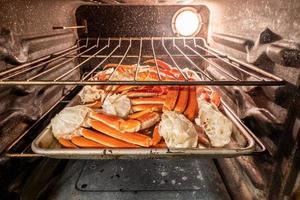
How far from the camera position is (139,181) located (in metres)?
1.32

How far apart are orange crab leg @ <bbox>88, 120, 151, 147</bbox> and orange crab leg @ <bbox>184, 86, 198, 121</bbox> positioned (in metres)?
0.27

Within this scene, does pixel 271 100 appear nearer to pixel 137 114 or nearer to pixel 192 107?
pixel 192 107

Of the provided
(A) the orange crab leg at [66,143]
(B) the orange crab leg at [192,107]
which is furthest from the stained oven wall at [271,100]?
(A) the orange crab leg at [66,143]

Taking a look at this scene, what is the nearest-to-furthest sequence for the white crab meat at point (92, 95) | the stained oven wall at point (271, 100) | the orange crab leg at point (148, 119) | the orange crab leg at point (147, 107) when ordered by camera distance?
Result: the stained oven wall at point (271, 100) → the orange crab leg at point (148, 119) → the orange crab leg at point (147, 107) → the white crab meat at point (92, 95)

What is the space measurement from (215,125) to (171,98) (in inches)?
10.4

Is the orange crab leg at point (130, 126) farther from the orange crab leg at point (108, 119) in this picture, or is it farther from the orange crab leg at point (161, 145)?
the orange crab leg at point (161, 145)

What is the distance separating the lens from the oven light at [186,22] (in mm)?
1928

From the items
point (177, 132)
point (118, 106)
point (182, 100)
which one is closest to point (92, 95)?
point (118, 106)

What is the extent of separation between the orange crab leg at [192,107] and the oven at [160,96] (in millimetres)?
82

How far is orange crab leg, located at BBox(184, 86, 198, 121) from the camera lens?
1151 millimetres

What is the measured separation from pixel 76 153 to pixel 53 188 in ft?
1.80

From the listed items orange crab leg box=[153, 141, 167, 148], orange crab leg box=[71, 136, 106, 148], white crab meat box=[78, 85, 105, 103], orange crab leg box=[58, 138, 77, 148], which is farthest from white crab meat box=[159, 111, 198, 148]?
white crab meat box=[78, 85, 105, 103]

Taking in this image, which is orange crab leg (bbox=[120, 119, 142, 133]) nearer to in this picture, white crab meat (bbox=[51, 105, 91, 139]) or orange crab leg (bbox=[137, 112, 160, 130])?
orange crab leg (bbox=[137, 112, 160, 130])

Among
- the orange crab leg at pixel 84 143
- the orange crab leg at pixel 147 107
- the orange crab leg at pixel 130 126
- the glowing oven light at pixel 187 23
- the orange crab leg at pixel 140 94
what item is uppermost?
the glowing oven light at pixel 187 23
